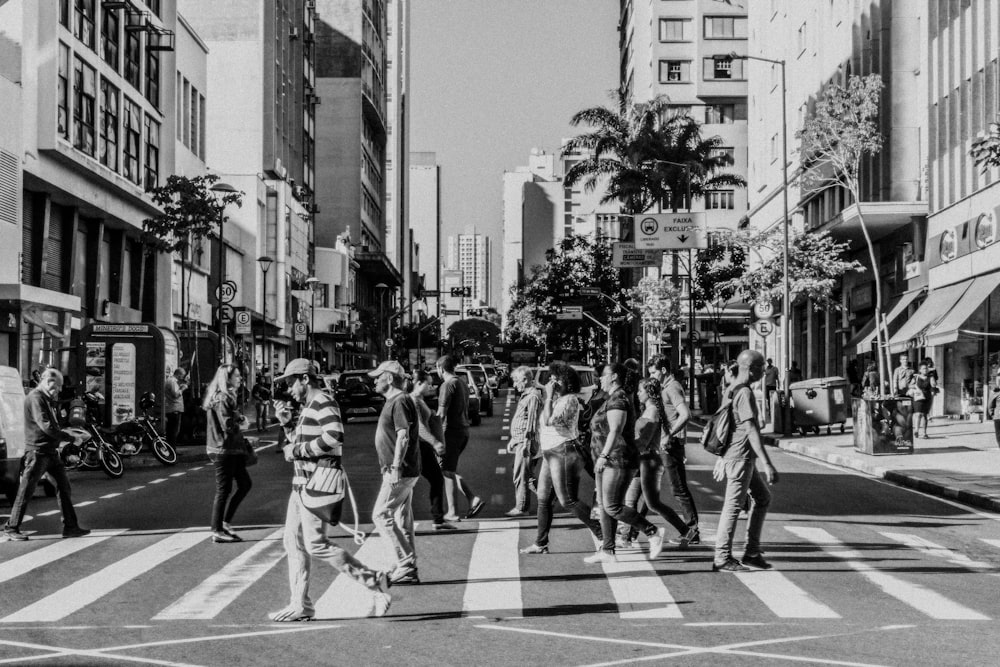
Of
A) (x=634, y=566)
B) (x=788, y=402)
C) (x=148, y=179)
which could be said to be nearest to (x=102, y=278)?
(x=148, y=179)

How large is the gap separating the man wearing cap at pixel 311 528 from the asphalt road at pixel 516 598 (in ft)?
0.66

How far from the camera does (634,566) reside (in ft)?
36.1

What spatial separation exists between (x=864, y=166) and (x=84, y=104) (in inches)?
932

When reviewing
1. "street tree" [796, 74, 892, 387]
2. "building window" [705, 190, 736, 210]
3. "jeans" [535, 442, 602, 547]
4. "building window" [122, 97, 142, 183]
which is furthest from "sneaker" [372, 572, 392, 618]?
"building window" [705, 190, 736, 210]

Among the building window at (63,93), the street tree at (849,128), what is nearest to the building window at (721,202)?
the street tree at (849,128)

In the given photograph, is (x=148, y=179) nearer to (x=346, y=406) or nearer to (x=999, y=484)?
(x=346, y=406)

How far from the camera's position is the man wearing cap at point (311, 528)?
8.53 metres

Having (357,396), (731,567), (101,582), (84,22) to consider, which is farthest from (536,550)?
(84,22)

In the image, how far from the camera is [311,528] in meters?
8.55

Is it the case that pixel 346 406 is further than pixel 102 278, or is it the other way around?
pixel 102 278

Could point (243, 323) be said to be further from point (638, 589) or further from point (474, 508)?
point (638, 589)

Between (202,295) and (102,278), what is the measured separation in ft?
42.0

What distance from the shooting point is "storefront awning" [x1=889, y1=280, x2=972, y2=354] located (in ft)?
109

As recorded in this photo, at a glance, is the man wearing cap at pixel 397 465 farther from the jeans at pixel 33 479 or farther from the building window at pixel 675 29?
the building window at pixel 675 29
